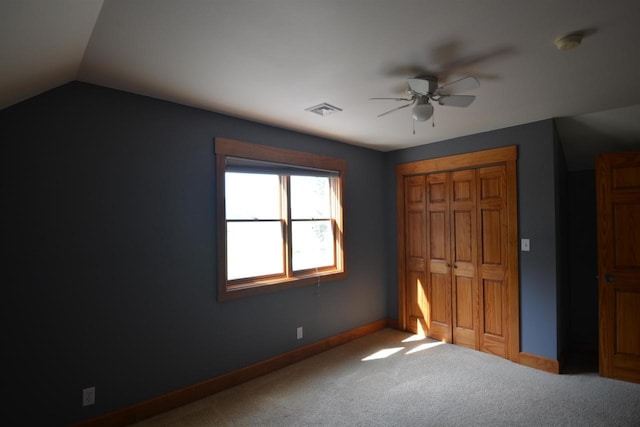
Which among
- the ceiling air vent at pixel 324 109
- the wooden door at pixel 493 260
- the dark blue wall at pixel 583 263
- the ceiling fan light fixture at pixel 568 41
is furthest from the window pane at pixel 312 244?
the dark blue wall at pixel 583 263

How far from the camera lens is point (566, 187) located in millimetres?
3998

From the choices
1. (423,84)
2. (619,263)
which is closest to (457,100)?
(423,84)

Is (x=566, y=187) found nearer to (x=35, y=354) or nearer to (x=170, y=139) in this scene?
(x=170, y=139)

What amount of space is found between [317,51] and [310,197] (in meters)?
2.14

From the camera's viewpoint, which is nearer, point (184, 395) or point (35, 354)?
point (35, 354)

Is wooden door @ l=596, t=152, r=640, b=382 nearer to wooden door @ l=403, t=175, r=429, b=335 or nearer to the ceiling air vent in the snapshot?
wooden door @ l=403, t=175, r=429, b=335

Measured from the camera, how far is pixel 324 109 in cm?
294

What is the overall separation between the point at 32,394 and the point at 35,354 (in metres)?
0.25

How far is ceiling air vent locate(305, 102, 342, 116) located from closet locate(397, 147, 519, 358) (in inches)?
73.4

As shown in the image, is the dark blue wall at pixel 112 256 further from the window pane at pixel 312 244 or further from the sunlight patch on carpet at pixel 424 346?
the sunlight patch on carpet at pixel 424 346

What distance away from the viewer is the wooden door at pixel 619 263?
10.1 feet

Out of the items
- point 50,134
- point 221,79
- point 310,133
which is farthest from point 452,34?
point 50,134

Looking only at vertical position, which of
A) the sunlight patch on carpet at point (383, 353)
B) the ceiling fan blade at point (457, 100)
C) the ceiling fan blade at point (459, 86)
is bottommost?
the sunlight patch on carpet at point (383, 353)

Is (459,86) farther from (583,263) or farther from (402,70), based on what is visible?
(583,263)
